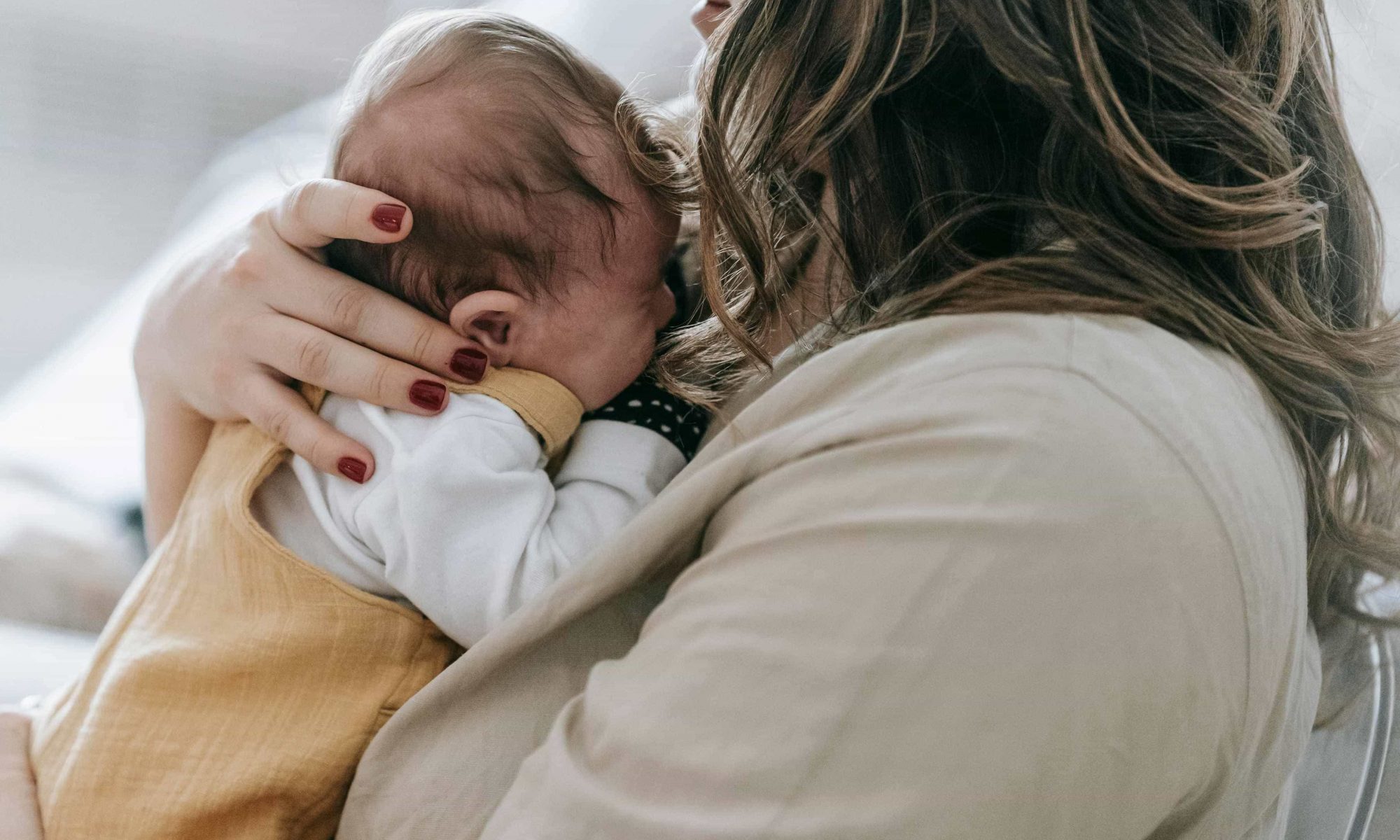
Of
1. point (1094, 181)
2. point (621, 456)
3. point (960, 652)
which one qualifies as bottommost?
point (621, 456)

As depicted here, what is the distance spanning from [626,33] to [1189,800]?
1.39 meters

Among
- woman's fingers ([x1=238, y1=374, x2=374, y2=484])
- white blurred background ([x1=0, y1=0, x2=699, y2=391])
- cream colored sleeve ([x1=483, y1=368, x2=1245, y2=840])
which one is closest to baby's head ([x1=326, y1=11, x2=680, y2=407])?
woman's fingers ([x1=238, y1=374, x2=374, y2=484])

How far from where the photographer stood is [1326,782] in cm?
76

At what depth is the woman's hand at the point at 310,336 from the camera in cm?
79

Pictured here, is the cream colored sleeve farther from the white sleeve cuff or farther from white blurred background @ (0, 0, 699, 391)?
white blurred background @ (0, 0, 699, 391)

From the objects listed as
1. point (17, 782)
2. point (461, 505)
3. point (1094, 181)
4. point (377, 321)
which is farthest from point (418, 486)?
point (1094, 181)

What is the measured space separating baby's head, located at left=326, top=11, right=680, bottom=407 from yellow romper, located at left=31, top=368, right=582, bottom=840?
0.22 meters

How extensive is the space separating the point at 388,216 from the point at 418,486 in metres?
0.20

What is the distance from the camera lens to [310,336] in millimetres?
830

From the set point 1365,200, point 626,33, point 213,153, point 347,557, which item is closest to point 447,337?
point 347,557

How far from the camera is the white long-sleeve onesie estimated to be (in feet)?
2.43

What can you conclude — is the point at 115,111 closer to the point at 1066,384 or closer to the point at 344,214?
the point at 344,214

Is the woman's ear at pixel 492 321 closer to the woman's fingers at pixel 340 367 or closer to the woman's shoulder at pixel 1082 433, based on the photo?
the woman's fingers at pixel 340 367

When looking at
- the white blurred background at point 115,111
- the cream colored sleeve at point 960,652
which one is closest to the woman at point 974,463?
the cream colored sleeve at point 960,652
